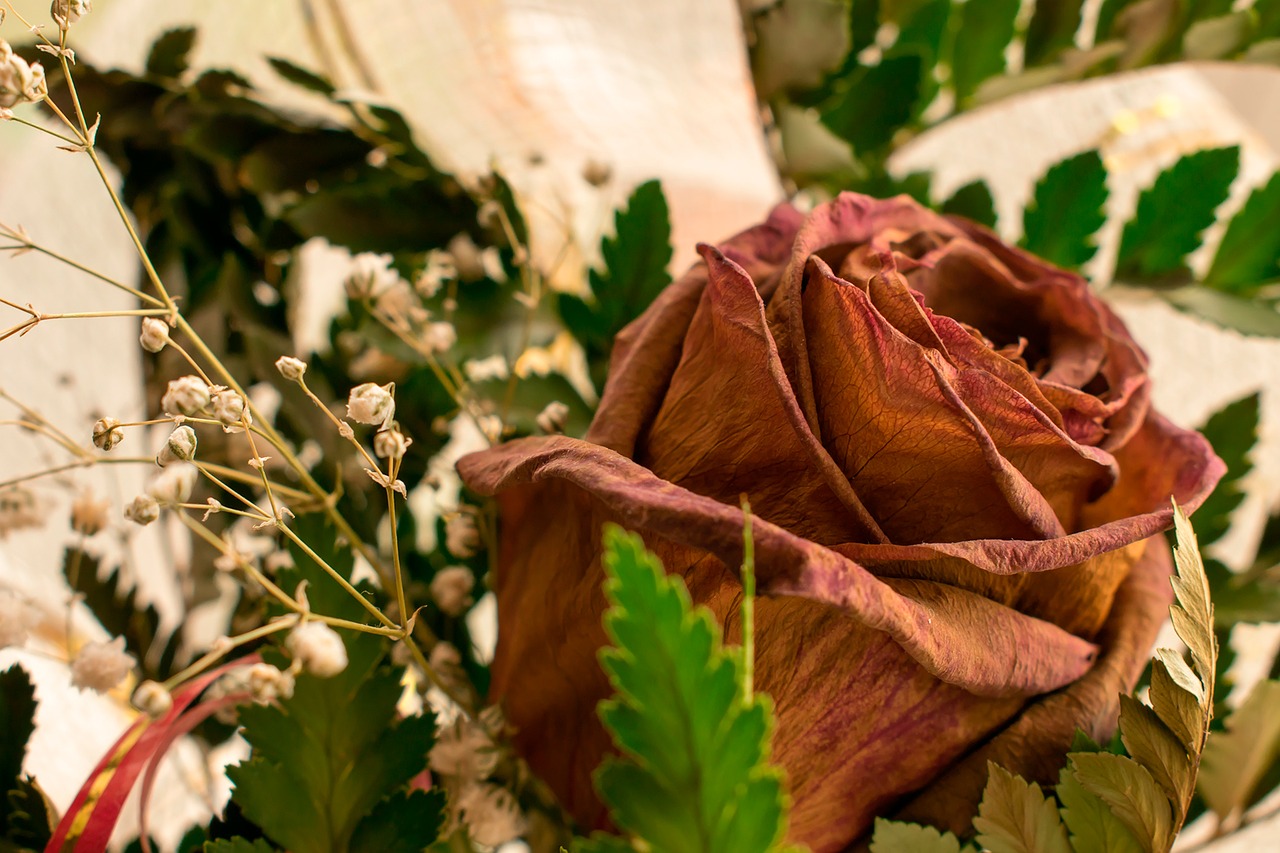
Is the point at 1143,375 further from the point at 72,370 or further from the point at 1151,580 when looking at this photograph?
the point at 72,370

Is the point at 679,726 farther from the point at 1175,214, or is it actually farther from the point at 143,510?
the point at 1175,214

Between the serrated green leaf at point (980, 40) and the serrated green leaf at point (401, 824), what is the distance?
309 mm

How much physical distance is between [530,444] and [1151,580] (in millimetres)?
148

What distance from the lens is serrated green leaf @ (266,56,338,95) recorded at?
0.32 meters

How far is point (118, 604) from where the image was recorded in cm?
32

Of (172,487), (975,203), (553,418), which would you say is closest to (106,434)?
(172,487)

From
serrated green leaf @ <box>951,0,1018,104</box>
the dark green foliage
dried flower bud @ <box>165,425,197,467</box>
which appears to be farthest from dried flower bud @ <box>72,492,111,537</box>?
serrated green leaf @ <box>951,0,1018,104</box>

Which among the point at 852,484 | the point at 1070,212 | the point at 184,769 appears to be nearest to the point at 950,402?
the point at 852,484

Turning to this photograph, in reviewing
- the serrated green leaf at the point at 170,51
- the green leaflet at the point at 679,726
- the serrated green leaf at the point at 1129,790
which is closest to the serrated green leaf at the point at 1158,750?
the serrated green leaf at the point at 1129,790

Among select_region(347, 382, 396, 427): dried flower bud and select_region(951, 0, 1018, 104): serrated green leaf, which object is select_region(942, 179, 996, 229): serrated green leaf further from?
select_region(347, 382, 396, 427): dried flower bud

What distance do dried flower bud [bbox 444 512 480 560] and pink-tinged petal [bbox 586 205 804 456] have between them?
7 centimetres

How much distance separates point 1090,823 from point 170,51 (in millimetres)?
341

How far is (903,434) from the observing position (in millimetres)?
183

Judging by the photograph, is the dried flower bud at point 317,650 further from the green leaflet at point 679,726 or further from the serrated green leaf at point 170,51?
the serrated green leaf at point 170,51
